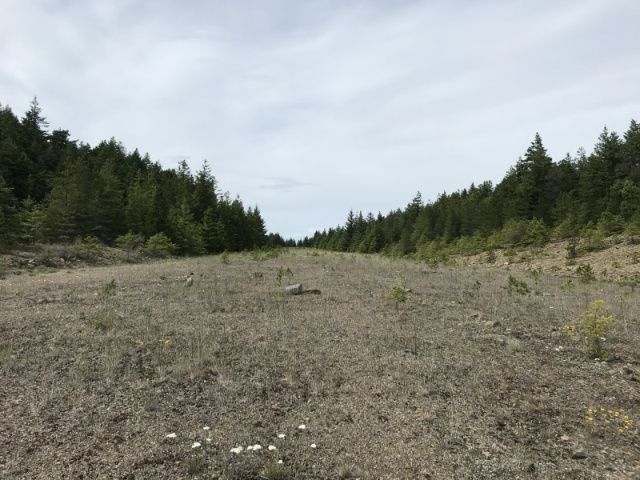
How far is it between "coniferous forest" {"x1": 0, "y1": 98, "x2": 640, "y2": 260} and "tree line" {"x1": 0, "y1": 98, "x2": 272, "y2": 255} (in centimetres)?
11

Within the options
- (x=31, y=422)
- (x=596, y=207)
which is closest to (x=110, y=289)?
(x=31, y=422)

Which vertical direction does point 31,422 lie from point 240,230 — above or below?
below

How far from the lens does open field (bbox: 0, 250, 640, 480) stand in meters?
4.04

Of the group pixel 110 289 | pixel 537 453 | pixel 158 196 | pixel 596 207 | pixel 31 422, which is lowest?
pixel 537 453

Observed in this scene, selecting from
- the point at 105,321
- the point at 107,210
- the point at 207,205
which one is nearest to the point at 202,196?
the point at 207,205

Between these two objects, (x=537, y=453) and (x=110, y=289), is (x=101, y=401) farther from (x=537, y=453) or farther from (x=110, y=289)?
(x=110, y=289)

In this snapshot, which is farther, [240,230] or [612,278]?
[240,230]

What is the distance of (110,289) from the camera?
12.3 meters

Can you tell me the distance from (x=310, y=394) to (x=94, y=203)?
34.9m

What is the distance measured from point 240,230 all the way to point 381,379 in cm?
5174

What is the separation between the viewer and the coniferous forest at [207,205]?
3228cm

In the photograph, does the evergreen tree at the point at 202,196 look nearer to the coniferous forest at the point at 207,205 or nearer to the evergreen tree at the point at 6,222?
the coniferous forest at the point at 207,205

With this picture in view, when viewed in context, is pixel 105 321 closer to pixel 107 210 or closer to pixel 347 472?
pixel 347 472

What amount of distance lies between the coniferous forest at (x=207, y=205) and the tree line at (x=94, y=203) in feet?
0.36
